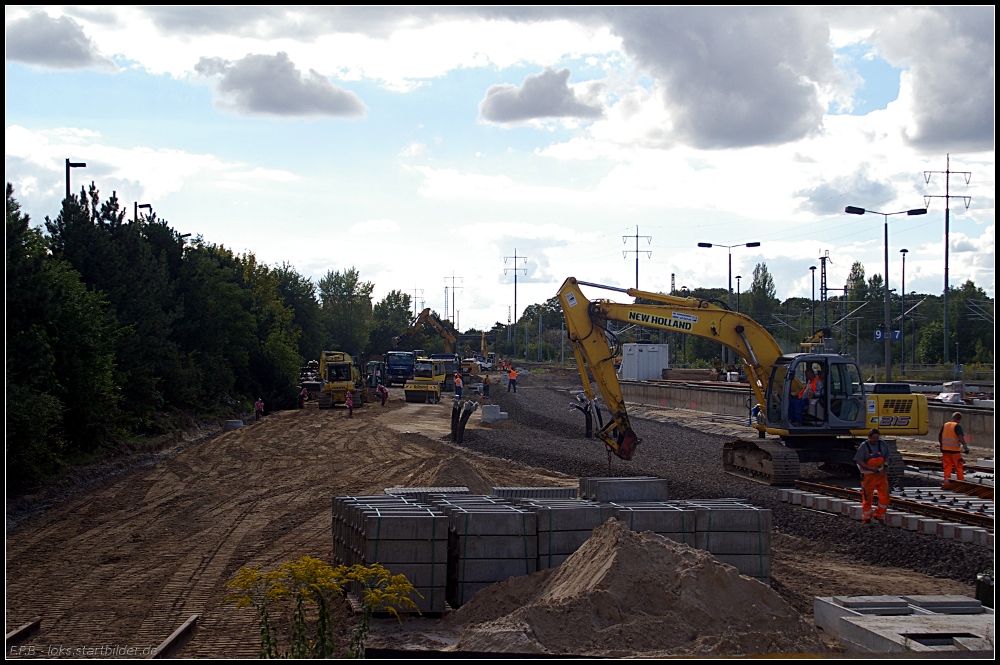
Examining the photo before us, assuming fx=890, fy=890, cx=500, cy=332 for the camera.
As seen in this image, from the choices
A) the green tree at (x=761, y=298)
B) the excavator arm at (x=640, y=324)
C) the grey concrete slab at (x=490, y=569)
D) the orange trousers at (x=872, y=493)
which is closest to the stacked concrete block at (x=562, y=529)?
the grey concrete slab at (x=490, y=569)

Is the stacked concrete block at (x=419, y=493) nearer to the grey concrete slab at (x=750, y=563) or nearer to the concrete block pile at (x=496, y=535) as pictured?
the concrete block pile at (x=496, y=535)

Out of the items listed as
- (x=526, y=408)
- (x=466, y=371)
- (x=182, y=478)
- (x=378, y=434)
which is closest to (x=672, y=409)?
(x=526, y=408)

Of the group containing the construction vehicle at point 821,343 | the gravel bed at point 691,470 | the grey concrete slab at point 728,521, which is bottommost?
the gravel bed at point 691,470

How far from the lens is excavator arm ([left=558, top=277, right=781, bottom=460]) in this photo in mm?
21625

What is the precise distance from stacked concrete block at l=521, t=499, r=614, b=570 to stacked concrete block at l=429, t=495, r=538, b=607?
0.34ft

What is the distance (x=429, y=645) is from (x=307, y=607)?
2.11m

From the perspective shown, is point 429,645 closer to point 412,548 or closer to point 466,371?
point 412,548

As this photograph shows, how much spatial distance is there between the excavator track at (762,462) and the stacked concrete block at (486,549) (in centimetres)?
1071

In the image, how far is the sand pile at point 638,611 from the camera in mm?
8602

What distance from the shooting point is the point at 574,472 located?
23766mm

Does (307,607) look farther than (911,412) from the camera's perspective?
No

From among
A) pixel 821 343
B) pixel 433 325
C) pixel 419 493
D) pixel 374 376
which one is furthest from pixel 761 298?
pixel 419 493

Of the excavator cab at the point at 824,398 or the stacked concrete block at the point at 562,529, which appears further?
the excavator cab at the point at 824,398

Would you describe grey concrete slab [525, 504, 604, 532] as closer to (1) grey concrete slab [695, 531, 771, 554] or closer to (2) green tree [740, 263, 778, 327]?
(1) grey concrete slab [695, 531, 771, 554]
